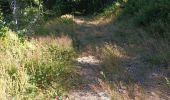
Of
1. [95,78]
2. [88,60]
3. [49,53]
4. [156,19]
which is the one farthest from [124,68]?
[156,19]

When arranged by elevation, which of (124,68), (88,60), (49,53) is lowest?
(88,60)

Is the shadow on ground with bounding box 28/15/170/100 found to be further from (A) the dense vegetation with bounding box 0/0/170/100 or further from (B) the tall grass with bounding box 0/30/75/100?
(B) the tall grass with bounding box 0/30/75/100

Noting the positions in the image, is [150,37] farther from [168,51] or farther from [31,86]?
[31,86]

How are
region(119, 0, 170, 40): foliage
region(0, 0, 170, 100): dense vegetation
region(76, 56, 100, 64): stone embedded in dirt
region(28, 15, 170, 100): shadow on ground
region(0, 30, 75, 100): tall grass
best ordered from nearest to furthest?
1. region(0, 30, 75, 100): tall grass
2. region(0, 0, 170, 100): dense vegetation
3. region(28, 15, 170, 100): shadow on ground
4. region(76, 56, 100, 64): stone embedded in dirt
5. region(119, 0, 170, 40): foliage

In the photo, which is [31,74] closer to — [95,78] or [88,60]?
[95,78]

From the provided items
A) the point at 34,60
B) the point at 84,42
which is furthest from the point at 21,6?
the point at 34,60

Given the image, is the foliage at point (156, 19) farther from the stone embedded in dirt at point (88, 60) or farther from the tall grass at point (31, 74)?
the tall grass at point (31, 74)

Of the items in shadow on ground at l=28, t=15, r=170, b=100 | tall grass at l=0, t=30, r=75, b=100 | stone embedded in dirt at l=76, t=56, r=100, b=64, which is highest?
tall grass at l=0, t=30, r=75, b=100

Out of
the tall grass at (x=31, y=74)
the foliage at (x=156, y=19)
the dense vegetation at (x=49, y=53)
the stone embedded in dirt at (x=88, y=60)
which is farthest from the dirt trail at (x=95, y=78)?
the foliage at (x=156, y=19)

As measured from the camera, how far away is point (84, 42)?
12.2 m

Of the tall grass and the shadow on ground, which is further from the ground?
the tall grass

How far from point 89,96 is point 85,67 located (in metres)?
2.17

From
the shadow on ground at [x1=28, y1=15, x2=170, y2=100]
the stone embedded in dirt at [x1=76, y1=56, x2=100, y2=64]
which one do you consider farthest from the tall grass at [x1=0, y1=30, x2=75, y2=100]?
the stone embedded in dirt at [x1=76, y1=56, x2=100, y2=64]

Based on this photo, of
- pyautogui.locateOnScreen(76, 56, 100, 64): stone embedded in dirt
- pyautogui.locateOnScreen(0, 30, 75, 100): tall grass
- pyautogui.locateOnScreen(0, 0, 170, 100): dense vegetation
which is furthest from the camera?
pyautogui.locateOnScreen(76, 56, 100, 64): stone embedded in dirt
